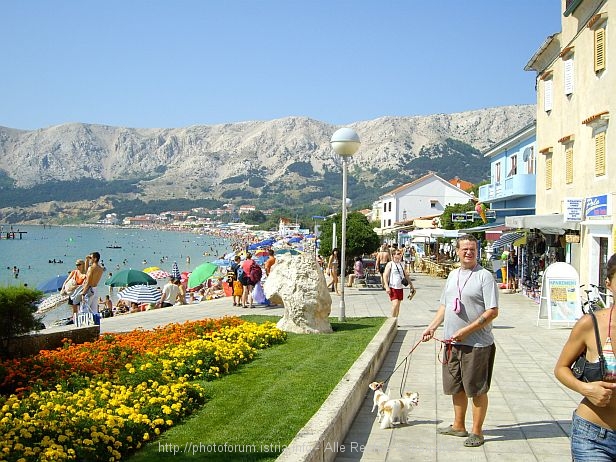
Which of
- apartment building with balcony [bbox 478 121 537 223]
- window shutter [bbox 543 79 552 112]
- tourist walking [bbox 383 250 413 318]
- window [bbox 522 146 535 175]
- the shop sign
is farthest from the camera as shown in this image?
window [bbox 522 146 535 175]

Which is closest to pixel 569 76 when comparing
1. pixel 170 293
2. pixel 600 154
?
pixel 600 154

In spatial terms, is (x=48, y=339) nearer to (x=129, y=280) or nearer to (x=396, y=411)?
(x=396, y=411)

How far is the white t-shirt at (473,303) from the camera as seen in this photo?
584cm

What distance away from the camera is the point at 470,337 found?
5840 millimetres

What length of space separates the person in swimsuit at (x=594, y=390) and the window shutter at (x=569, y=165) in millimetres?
16264

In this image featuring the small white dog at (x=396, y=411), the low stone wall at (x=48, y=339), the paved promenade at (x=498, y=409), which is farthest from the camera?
the low stone wall at (x=48, y=339)

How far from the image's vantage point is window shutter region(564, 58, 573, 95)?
61.2 ft

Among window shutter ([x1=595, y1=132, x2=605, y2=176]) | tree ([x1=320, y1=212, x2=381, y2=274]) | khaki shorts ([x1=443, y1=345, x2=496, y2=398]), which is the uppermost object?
window shutter ([x1=595, y1=132, x2=605, y2=176])

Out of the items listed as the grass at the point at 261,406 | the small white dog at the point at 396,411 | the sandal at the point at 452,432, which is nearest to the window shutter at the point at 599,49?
the grass at the point at 261,406

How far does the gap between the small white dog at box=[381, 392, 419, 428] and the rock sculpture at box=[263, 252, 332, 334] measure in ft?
18.0

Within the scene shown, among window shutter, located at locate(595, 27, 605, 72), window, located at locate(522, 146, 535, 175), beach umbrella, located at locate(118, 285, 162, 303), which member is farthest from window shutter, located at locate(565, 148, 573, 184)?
beach umbrella, located at locate(118, 285, 162, 303)

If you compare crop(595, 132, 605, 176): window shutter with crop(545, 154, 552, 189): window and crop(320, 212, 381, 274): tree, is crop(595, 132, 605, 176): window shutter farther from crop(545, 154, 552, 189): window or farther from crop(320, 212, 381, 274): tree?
crop(320, 212, 381, 274): tree

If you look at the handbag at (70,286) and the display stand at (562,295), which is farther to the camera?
the handbag at (70,286)

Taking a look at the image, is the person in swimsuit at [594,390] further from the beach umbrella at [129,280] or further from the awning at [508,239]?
the beach umbrella at [129,280]
